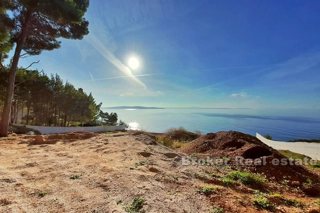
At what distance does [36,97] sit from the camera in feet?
98.5

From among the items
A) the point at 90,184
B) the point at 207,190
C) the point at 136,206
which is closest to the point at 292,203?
the point at 207,190

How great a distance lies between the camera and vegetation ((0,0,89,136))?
1186cm

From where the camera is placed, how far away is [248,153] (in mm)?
8141

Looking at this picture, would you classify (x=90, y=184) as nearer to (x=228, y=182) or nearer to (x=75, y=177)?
(x=75, y=177)

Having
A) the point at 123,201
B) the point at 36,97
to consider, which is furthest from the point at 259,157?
the point at 36,97

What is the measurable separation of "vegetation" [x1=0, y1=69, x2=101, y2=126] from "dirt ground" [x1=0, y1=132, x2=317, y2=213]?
22.8m

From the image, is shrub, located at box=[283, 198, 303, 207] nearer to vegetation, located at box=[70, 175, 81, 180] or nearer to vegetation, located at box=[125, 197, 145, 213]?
vegetation, located at box=[125, 197, 145, 213]

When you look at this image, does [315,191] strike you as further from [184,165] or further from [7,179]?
[7,179]

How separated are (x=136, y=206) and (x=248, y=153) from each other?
571 centimetres

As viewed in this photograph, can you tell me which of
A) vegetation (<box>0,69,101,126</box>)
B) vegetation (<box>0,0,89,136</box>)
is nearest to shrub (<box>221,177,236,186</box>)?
vegetation (<box>0,0,89,136</box>)

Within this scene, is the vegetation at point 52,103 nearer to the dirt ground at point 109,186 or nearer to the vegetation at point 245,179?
the dirt ground at point 109,186

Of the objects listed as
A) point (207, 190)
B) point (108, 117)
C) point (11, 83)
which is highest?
point (11, 83)

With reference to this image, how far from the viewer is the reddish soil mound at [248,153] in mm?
6680

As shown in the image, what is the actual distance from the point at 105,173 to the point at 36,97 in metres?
28.6
